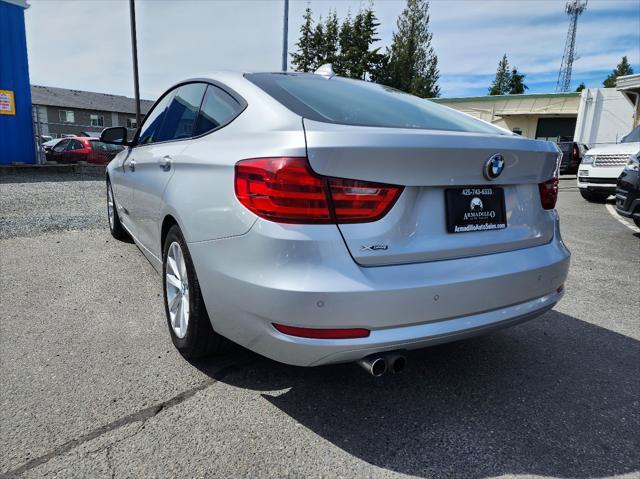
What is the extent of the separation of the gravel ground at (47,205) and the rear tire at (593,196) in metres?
10.2

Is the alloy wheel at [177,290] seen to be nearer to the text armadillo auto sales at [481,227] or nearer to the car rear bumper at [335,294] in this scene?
the car rear bumper at [335,294]

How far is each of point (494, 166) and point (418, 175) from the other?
1.40 feet

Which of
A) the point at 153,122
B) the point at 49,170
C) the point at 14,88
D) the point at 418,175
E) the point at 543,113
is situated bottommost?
the point at 49,170

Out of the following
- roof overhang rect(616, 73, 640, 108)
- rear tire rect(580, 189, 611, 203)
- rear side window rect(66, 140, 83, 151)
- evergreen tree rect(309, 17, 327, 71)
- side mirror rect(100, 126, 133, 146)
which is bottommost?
rear tire rect(580, 189, 611, 203)

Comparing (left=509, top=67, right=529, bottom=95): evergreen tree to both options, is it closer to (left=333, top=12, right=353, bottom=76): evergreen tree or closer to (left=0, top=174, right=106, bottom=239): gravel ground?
(left=333, top=12, right=353, bottom=76): evergreen tree

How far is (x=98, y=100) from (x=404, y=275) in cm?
6518

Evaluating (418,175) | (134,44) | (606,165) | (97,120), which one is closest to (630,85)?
(606,165)

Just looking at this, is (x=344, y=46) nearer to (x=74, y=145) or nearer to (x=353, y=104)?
(x=74, y=145)

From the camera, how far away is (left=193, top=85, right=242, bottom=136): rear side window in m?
2.47

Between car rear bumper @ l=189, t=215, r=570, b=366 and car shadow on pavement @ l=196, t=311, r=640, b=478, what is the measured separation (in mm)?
441

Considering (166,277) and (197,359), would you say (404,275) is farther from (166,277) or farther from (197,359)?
(166,277)

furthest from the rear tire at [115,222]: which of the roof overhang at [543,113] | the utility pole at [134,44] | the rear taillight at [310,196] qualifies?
the roof overhang at [543,113]

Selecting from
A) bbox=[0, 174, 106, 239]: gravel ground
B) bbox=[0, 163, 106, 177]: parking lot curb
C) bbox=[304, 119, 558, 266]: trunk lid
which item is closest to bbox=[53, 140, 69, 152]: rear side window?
bbox=[0, 163, 106, 177]: parking lot curb

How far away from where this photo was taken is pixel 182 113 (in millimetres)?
3182
